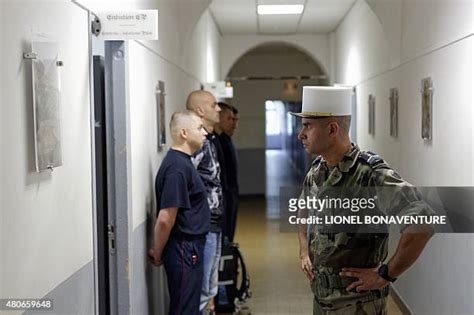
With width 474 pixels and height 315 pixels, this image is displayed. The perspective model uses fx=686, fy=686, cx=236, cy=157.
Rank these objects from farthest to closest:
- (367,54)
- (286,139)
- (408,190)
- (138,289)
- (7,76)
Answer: (286,139), (367,54), (138,289), (408,190), (7,76)

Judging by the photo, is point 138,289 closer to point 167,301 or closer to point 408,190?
point 167,301

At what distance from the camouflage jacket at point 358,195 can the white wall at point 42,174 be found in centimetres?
88

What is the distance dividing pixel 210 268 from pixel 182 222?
56 centimetres

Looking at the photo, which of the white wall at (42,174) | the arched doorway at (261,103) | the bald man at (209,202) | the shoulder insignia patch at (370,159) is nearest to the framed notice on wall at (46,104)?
the white wall at (42,174)

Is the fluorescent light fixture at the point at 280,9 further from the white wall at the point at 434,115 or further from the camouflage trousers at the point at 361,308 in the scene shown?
the camouflage trousers at the point at 361,308

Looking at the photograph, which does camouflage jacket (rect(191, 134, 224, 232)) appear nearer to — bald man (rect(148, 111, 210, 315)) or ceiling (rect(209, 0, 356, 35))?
bald man (rect(148, 111, 210, 315))

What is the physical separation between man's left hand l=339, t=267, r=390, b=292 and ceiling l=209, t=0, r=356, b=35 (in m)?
4.62

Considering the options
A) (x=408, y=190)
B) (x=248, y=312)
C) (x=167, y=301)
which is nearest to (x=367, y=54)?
(x=248, y=312)

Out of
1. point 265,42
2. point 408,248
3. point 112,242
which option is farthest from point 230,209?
point 265,42

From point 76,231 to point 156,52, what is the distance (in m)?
1.94

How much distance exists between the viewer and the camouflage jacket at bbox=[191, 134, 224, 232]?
411cm

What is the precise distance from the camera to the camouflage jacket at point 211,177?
4.11 m

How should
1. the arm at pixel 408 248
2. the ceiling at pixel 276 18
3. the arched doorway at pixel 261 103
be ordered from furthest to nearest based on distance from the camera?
1. the arched doorway at pixel 261 103
2. the ceiling at pixel 276 18
3. the arm at pixel 408 248

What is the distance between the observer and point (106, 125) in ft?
10.3
